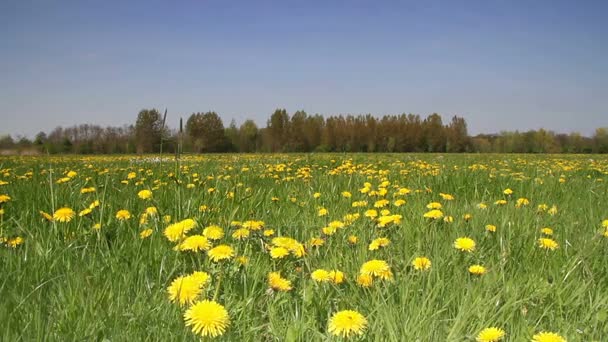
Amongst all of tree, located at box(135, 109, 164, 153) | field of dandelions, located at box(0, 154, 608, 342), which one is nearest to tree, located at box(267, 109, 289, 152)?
tree, located at box(135, 109, 164, 153)

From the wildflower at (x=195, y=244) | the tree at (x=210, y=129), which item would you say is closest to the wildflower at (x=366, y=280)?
the wildflower at (x=195, y=244)

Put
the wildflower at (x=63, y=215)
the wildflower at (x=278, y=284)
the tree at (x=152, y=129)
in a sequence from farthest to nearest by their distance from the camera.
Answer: the tree at (x=152, y=129) < the wildflower at (x=63, y=215) < the wildflower at (x=278, y=284)

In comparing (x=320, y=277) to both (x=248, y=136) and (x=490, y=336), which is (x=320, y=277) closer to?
(x=490, y=336)

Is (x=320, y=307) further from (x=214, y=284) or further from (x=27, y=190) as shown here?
(x=27, y=190)

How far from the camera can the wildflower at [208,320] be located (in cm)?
112

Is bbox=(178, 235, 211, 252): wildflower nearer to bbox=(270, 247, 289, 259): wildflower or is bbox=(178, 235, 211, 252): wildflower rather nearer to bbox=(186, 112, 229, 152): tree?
bbox=(270, 247, 289, 259): wildflower

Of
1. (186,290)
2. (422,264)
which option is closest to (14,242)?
(186,290)

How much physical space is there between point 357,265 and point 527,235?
1.10 m

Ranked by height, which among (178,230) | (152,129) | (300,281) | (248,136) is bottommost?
(300,281)

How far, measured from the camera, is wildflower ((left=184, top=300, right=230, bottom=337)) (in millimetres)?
1120

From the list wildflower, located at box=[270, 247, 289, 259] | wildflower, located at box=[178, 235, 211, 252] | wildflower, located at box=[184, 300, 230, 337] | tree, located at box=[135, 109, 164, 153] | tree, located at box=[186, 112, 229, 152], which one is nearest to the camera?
wildflower, located at box=[184, 300, 230, 337]

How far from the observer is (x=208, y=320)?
1.13 meters

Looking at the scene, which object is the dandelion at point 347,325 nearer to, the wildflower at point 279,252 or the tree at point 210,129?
the wildflower at point 279,252

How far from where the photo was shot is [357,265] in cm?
187
